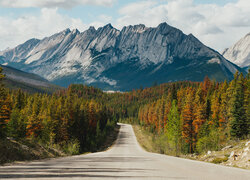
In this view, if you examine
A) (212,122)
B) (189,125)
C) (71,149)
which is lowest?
(71,149)

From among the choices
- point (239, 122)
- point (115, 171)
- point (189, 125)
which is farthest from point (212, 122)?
point (115, 171)

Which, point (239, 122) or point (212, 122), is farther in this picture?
point (212, 122)

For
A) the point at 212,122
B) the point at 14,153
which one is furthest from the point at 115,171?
the point at 212,122

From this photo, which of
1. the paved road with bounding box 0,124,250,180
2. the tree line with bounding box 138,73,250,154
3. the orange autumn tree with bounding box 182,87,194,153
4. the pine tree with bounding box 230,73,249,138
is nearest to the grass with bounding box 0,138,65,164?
the paved road with bounding box 0,124,250,180

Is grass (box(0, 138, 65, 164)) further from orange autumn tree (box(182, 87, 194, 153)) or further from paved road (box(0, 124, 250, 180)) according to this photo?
orange autumn tree (box(182, 87, 194, 153))

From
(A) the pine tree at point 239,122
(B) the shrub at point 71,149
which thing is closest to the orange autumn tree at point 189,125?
(A) the pine tree at point 239,122

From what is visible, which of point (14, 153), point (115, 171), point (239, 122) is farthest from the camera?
point (239, 122)

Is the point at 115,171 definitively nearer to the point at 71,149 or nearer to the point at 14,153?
the point at 14,153

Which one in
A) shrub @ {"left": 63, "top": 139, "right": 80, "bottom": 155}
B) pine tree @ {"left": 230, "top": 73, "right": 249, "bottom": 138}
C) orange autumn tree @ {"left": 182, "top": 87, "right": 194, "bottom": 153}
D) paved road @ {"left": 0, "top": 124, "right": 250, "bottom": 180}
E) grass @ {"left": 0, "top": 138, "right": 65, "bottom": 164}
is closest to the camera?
paved road @ {"left": 0, "top": 124, "right": 250, "bottom": 180}

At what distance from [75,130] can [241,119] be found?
144 ft

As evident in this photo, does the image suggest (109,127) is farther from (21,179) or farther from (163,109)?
(21,179)

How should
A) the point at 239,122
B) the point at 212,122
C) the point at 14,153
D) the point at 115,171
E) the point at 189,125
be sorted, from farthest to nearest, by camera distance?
the point at 189,125 → the point at 212,122 → the point at 239,122 → the point at 14,153 → the point at 115,171

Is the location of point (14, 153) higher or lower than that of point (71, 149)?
higher

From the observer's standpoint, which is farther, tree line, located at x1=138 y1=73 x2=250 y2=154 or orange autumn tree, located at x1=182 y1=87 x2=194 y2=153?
orange autumn tree, located at x1=182 y1=87 x2=194 y2=153
